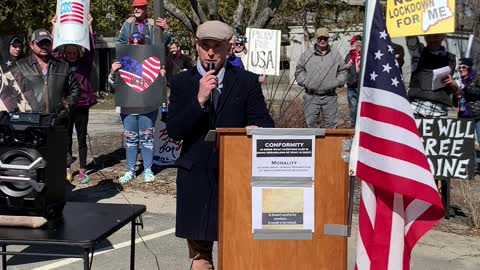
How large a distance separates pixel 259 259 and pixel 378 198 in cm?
70

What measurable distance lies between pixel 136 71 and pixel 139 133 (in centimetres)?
80

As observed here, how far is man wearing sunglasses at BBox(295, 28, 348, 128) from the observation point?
928 cm

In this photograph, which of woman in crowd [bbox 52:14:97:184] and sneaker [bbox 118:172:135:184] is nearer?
woman in crowd [bbox 52:14:97:184]

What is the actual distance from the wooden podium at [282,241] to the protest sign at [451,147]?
412 cm

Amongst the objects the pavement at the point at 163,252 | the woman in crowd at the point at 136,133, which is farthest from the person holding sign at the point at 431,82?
the woman in crowd at the point at 136,133

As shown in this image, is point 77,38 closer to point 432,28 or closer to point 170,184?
point 170,184

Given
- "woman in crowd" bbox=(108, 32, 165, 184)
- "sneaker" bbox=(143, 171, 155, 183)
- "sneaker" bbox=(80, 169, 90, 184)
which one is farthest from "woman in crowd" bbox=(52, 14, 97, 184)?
"sneaker" bbox=(143, 171, 155, 183)

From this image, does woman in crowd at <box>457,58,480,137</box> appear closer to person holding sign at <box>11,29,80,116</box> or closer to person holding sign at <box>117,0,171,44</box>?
person holding sign at <box>117,0,171,44</box>

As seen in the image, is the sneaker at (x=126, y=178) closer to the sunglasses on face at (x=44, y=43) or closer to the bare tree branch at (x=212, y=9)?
the sunglasses on face at (x=44, y=43)

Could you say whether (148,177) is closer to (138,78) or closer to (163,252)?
(138,78)

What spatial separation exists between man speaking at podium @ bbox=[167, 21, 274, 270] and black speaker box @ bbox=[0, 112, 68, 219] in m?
0.67

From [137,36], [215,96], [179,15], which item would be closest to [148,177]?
[137,36]

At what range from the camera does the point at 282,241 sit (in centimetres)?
333

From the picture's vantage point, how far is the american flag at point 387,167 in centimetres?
332
